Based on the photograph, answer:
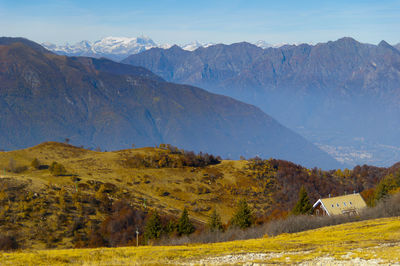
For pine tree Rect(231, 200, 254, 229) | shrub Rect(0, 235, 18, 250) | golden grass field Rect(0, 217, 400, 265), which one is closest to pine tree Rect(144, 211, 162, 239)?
pine tree Rect(231, 200, 254, 229)

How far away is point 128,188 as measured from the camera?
3772 inches

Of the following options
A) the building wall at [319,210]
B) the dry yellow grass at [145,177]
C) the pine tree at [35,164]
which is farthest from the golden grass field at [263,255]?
the pine tree at [35,164]

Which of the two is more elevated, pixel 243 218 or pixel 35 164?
pixel 35 164

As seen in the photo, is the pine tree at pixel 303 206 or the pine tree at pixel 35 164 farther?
the pine tree at pixel 35 164

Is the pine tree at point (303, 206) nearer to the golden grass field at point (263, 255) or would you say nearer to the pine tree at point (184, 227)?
the pine tree at point (184, 227)

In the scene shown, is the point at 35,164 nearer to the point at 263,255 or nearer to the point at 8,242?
the point at 8,242

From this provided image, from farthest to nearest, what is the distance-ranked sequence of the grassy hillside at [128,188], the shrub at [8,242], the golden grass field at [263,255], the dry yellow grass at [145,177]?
the dry yellow grass at [145,177] < the grassy hillside at [128,188] < the shrub at [8,242] < the golden grass field at [263,255]

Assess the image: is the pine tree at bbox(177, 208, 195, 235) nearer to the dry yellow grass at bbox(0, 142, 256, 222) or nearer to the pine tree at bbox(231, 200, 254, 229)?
the pine tree at bbox(231, 200, 254, 229)

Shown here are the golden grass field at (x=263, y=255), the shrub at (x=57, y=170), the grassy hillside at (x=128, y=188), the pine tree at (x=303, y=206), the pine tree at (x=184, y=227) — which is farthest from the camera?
the shrub at (x=57, y=170)

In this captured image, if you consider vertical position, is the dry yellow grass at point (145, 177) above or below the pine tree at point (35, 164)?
below

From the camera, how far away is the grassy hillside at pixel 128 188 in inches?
2411

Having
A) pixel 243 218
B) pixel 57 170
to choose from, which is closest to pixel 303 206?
pixel 243 218

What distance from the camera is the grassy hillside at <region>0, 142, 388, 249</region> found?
61.2 m

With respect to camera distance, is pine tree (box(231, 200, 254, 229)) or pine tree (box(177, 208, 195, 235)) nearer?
pine tree (box(177, 208, 195, 235))
